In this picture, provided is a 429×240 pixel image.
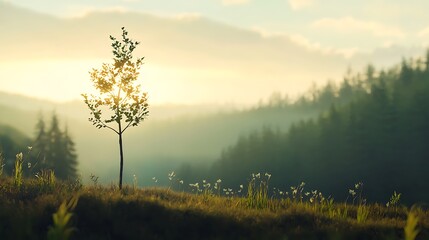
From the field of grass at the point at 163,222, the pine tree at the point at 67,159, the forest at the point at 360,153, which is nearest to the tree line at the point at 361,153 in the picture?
the forest at the point at 360,153

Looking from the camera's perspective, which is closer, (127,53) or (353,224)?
(353,224)

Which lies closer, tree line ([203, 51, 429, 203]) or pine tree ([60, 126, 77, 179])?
pine tree ([60, 126, 77, 179])

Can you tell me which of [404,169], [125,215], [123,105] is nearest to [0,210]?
[125,215]

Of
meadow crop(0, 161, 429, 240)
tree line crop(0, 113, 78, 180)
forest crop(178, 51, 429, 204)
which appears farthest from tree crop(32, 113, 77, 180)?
meadow crop(0, 161, 429, 240)

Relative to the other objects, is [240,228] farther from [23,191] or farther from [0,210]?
[23,191]

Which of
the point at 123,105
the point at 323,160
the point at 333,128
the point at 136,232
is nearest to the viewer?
the point at 136,232

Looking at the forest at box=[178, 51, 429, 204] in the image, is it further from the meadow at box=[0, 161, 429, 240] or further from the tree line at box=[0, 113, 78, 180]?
the meadow at box=[0, 161, 429, 240]

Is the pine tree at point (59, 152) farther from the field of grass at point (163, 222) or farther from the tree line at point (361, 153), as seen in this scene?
the field of grass at point (163, 222)

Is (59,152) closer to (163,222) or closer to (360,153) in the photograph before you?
(360,153)

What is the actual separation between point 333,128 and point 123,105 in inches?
3895

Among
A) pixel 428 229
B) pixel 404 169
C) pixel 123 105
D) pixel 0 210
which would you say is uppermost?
pixel 123 105

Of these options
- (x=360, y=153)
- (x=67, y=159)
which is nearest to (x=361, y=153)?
(x=360, y=153)

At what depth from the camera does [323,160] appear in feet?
336

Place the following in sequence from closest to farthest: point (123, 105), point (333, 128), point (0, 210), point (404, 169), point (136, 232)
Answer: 1. point (136, 232)
2. point (0, 210)
3. point (123, 105)
4. point (404, 169)
5. point (333, 128)
